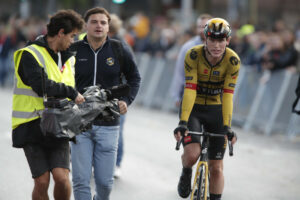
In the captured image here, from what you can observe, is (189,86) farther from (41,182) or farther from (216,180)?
(41,182)

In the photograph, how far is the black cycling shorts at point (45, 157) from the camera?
5.11 meters

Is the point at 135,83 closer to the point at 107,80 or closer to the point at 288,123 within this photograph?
the point at 107,80

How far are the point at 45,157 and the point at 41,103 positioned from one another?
458 millimetres

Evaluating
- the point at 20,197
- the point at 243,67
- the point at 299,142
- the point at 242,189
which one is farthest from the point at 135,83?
the point at 243,67

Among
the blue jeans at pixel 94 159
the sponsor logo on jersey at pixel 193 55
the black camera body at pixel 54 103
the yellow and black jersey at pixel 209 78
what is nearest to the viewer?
the black camera body at pixel 54 103

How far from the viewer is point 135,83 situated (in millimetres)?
6266

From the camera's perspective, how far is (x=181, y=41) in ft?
52.1

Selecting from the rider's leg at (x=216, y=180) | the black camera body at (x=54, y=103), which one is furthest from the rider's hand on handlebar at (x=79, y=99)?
the rider's leg at (x=216, y=180)

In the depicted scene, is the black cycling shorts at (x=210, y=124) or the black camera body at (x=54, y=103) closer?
the black camera body at (x=54, y=103)

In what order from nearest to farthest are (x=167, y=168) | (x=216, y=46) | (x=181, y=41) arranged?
1. (x=216, y=46)
2. (x=167, y=168)
3. (x=181, y=41)

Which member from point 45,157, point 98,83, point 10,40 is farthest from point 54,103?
point 10,40

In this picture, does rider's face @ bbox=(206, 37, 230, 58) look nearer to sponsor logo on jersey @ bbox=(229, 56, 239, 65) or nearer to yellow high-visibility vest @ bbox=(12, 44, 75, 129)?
sponsor logo on jersey @ bbox=(229, 56, 239, 65)

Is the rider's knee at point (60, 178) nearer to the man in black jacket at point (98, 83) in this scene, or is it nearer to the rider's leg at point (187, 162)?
the man in black jacket at point (98, 83)

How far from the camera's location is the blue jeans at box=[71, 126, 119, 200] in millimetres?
5738
